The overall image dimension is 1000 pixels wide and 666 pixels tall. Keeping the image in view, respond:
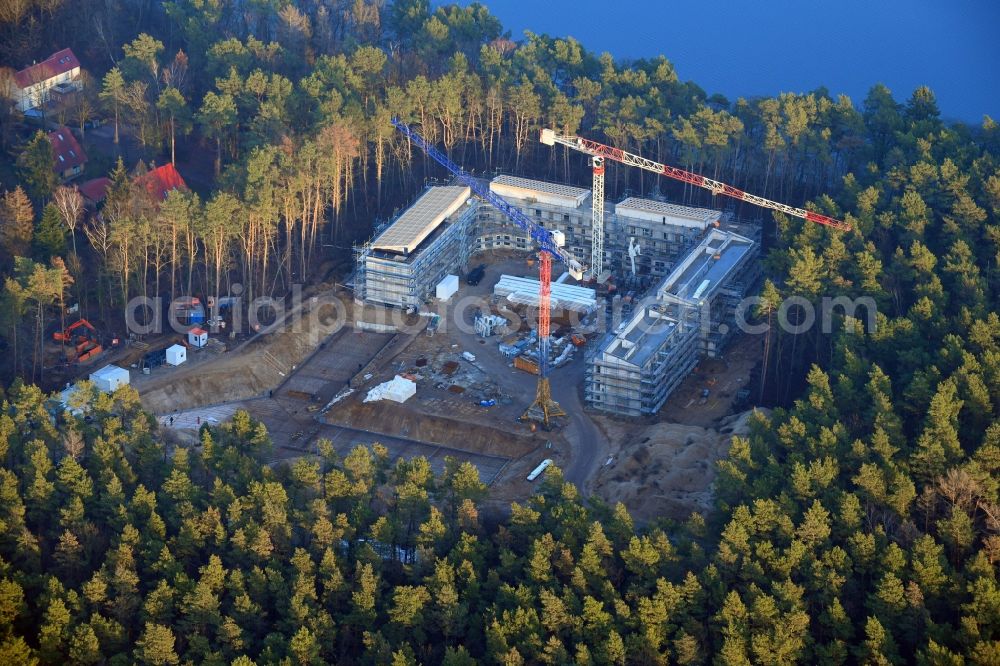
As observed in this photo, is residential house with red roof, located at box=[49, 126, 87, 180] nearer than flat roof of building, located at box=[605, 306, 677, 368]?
No

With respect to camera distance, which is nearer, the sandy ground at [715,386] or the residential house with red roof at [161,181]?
the sandy ground at [715,386]

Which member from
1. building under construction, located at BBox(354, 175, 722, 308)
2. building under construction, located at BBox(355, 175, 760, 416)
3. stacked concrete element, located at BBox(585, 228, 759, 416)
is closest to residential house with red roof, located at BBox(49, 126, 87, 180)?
building under construction, located at BBox(354, 175, 722, 308)

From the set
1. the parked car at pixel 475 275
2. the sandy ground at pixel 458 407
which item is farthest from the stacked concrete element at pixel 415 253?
the sandy ground at pixel 458 407

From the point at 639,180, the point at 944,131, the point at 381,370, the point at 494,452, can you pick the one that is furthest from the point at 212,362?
the point at 944,131

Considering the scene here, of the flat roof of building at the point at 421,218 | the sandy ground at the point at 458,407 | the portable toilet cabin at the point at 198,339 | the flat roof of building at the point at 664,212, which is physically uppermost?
the flat roof of building at the point at 664,212

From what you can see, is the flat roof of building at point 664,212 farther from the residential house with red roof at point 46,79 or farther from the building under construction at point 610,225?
the residential house with red roof at point 46,79

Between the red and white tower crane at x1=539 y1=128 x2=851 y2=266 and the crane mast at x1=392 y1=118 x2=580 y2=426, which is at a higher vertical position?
the red and white tower crane at x1=539 y1=128 x2=851 y2=266

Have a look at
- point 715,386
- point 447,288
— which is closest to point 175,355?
point 447,288

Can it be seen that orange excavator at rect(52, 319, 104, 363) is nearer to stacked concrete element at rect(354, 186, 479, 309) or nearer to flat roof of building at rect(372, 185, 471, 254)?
stacked concrete element at rect(354, 186, 479, 309)

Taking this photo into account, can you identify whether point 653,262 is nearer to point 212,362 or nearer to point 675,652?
point 212,362
